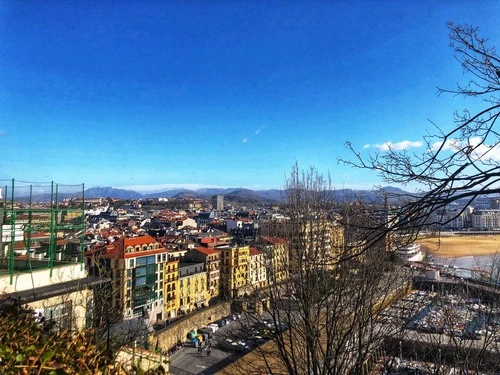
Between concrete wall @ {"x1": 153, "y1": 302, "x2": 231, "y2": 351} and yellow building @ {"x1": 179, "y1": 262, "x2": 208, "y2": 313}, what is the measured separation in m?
4.28

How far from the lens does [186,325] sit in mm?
26453

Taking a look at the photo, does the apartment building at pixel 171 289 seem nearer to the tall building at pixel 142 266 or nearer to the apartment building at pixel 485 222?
the tall building at pixel 142 266

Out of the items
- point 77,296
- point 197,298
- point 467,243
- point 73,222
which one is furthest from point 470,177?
point 467,243

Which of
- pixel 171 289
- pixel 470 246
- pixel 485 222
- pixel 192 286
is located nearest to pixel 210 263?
pixel 192 286

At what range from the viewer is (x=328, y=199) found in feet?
24.0

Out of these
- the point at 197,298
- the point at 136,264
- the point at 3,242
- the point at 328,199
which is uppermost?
the point at 328,199

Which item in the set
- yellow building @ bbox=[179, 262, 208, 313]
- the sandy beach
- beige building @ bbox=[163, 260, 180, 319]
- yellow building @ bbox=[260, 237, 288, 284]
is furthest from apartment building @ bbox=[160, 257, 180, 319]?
the sandy beach

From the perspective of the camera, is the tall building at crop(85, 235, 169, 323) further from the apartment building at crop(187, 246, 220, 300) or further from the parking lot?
the apartment building at crop(187, 246, 220, 300)

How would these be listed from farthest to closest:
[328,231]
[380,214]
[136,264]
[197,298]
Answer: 1. [197,298]
2. [136,264]
3. [328,231]
4. [380,214]

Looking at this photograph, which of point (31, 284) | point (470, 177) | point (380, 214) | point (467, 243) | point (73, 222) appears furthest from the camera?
point (467, 243)

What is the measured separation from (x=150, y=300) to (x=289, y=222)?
2482 cm

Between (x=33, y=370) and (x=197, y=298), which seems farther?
(x=197, y=298)

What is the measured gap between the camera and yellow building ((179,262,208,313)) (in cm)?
3331

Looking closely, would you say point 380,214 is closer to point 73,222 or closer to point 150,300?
point 73,222
